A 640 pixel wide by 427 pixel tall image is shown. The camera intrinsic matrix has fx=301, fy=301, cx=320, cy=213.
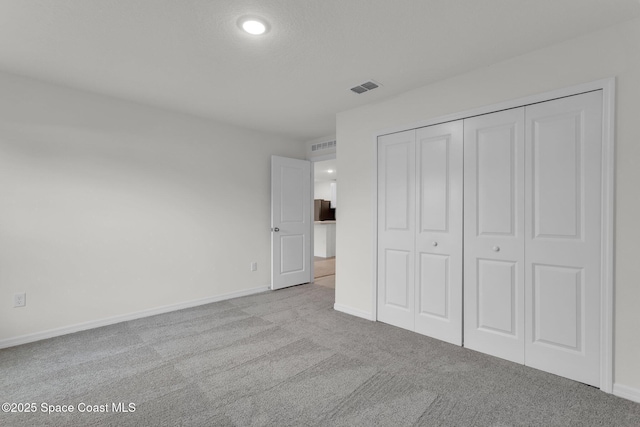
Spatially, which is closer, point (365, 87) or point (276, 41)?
point (276, 41)

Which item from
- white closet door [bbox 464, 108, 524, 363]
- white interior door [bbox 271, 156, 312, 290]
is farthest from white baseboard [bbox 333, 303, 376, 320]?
white interior door [bbox 271, 156, 312, 290]

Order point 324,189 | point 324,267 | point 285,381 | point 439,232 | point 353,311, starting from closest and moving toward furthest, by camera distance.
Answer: point 285,381 → point 439,232 → point 353,311 → point 324,267 → point 324,189

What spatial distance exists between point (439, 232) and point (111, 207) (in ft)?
11.1

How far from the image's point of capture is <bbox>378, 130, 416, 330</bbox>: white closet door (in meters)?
3.03

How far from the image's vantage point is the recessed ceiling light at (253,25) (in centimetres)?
192

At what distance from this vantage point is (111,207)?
10.5 feet

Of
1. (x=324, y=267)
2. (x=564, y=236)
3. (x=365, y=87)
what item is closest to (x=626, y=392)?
(x=564, y=236)

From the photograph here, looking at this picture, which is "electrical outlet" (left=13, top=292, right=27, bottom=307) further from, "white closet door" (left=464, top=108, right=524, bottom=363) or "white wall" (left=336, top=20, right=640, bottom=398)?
"white closet door" (left=464, top=108, right=524, bottom=363)

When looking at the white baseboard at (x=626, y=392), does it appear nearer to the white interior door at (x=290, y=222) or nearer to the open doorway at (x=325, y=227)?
the open doorway at (x=325, y=227)

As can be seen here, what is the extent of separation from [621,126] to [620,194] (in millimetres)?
437

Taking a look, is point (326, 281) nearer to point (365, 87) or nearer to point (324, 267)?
point (324, 267)

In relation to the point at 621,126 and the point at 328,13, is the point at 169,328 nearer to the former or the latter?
the point at 328,13

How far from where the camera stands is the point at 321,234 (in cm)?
823

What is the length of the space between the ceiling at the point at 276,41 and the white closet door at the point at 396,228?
0.61 m
